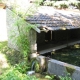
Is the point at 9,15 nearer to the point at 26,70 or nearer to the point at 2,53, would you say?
the point at 2,53

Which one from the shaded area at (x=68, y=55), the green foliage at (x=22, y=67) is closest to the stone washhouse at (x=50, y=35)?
the shaded area at (x=68, y=55)

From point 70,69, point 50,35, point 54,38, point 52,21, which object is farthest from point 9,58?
point 70,69

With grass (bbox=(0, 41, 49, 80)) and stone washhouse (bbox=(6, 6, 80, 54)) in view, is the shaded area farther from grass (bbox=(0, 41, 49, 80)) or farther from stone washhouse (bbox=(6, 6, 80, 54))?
grass (bbox=(0, 41, 49, 80))

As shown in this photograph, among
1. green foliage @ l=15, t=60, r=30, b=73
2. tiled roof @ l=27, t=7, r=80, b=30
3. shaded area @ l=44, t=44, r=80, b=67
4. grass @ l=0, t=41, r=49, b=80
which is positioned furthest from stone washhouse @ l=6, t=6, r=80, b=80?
green foliage @ l=15, t=60, r=30, b=73

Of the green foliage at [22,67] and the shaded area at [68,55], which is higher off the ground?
the green foliage at [22,67]

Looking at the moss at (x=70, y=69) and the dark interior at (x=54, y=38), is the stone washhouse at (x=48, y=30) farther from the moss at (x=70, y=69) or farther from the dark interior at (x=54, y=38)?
the moss at (x=70, y=69)

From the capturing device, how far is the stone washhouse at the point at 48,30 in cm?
1312

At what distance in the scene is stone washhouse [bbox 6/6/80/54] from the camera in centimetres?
1312

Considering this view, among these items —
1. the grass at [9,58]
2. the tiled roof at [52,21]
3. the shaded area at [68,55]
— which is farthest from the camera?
the shaded area at [68,55]

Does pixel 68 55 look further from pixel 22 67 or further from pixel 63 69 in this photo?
pixel 63 69

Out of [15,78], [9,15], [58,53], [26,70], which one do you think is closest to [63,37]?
[58,53]

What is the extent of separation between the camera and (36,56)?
12969 millimetres

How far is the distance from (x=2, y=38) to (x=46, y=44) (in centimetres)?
643

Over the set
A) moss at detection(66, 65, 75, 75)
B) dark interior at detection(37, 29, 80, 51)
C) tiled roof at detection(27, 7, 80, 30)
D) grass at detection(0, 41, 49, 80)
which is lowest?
grass at detection(0, 41, 49, 80)
